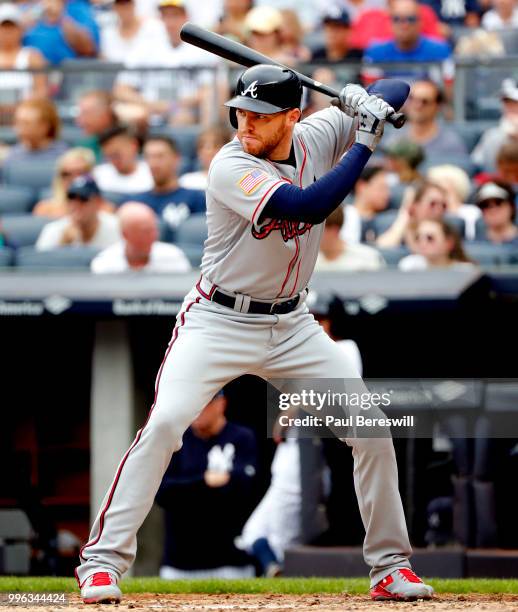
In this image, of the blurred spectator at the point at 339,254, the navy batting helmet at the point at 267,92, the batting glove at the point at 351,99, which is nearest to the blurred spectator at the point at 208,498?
the blurred spectator at the point at 339,254

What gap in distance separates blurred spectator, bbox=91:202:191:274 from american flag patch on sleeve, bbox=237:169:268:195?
3.07 m

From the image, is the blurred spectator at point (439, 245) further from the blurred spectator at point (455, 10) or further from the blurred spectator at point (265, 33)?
the blurred spectator at point (455, 10)

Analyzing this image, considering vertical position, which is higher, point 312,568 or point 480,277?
point 480,277

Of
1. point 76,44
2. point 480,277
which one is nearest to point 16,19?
point 76,44

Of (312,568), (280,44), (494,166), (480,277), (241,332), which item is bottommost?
(312,568)

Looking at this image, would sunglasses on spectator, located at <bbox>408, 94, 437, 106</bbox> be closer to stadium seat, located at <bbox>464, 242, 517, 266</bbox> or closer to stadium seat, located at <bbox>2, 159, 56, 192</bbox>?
stadium seat, located at <bbox>464, 242, 517, 266</bbox>

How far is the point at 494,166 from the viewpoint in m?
8.76

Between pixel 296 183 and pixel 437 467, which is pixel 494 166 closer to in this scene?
pixel 437 467

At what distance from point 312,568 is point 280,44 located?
14.4 feet

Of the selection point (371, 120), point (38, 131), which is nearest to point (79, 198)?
point (38, 131)

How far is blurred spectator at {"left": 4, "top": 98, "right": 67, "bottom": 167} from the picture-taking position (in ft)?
30.4

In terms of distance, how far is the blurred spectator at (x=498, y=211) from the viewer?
780 centimetres

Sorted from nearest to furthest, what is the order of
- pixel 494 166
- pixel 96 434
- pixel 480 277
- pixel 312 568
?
pixel 312 568 → pixel 480 277 → pixel 96 434 → pixel 494 166

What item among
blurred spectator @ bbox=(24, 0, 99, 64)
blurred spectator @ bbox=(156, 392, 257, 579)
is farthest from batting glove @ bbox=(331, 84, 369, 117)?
blurred spectator @ bbox=(24, 0, 99, 64)
